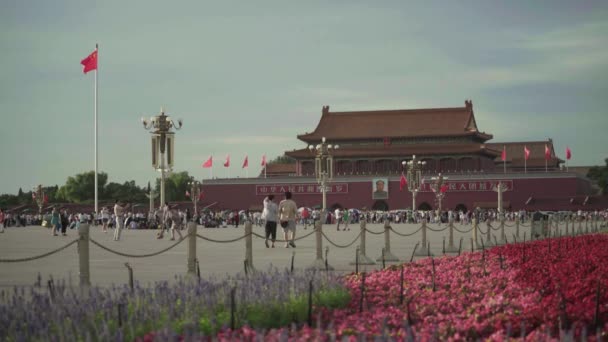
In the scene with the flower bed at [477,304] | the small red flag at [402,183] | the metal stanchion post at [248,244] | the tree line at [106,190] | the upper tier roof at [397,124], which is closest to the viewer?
the flower bed at [477,304]

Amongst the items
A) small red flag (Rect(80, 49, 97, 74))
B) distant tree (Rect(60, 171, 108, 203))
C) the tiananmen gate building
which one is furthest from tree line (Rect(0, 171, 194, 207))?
small red flag (Rect(80, 49, 97, 74))

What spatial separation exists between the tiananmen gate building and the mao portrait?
0.15m

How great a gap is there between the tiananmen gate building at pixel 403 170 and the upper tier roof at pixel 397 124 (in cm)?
7

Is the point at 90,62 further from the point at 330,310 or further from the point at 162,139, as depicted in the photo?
the point at 330,310

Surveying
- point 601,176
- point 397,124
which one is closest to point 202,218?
point 397,124

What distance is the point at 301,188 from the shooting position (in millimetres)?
63969

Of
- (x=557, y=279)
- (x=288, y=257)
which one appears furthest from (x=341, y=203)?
(x=557, y=279)

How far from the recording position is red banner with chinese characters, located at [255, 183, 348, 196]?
6350 centimetres

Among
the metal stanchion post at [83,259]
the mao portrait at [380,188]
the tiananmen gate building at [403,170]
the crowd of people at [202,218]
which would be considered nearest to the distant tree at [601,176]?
the tiananmen gate building at [403,170]

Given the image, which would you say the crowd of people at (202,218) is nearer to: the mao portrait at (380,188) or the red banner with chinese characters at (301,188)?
the red banner with chinese characters at (301,188)

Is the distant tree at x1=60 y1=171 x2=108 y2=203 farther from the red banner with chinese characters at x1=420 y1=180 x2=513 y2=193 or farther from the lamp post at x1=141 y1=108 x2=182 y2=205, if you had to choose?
the lamp post at x1=141 y1=108 x2=182 y2=205

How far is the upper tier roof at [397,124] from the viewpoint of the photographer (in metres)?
62.4

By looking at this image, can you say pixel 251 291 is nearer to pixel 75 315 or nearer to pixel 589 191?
pixel 75 315

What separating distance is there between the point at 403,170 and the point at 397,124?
404 cm
